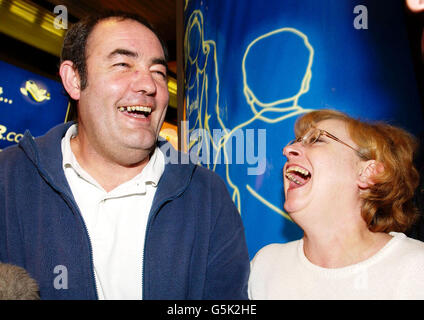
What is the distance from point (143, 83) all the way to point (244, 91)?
597mm

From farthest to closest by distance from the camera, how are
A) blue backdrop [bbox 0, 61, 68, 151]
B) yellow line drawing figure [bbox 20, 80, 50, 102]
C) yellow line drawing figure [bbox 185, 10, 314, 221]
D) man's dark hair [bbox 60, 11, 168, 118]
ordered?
yellow line drawing figure [bbox 20, 80, 50, 102] < blue backdrop [bbox 0, 61, 68, 151] < yellow line drawing figure [bbox 185, 10, 314, 221] < man's dark hair [bbox 60, 11, 168, 118]

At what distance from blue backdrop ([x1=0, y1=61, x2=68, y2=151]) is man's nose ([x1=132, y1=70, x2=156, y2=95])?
2175mm

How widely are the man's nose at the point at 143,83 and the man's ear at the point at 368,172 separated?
2.90ft

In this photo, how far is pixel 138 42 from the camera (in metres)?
1.36

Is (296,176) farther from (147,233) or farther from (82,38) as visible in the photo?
(82,38)

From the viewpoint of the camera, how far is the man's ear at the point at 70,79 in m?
1.44

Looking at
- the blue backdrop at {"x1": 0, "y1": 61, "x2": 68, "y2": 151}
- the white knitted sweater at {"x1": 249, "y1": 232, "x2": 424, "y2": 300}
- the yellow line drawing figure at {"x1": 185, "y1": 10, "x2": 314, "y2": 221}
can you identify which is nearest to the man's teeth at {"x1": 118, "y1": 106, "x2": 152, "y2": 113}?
the yellow line drawing figure at {"x1": 185, "y1": 10, "x2": 314, "y2": 221}

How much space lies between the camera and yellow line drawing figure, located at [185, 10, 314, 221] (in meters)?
1.56

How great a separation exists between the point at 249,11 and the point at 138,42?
697mm

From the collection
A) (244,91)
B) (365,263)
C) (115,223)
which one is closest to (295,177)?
(365,263)

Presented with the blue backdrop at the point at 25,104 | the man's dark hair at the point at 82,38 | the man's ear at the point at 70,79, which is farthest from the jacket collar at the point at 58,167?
the blue backdrop at the point at 25,104

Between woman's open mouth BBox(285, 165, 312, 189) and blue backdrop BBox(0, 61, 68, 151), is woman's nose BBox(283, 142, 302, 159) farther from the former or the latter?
blue backdrop BBox(0, 61, 68, 151)

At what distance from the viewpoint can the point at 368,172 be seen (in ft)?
4.20
